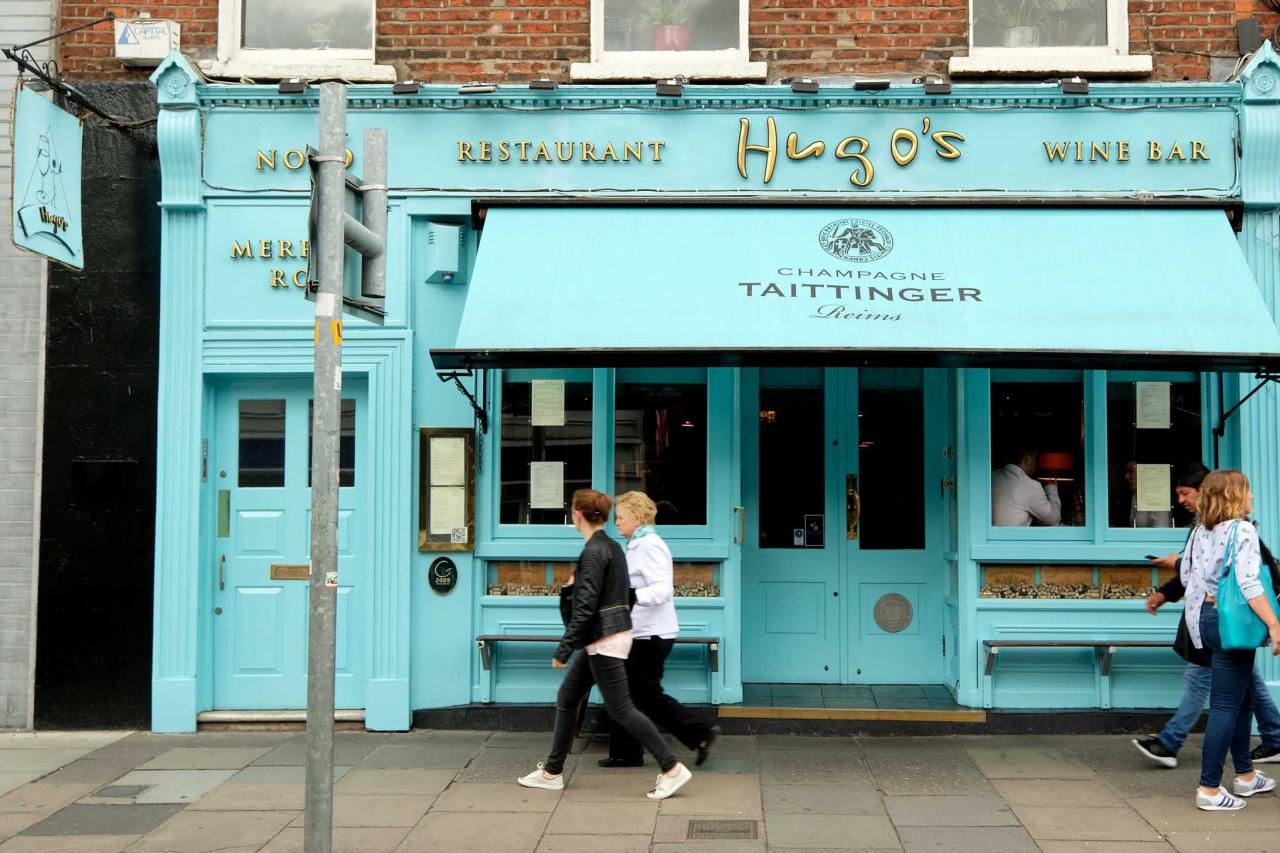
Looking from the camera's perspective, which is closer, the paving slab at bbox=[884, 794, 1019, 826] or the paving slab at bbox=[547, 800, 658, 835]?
the paving slab at bbox=[547, 800, 658, 835]

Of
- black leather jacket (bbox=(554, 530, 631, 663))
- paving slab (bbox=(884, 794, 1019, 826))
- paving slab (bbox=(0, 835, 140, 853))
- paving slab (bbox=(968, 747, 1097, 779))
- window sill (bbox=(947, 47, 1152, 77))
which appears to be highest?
window sill (bbox=(947, 47, 1152, 77))

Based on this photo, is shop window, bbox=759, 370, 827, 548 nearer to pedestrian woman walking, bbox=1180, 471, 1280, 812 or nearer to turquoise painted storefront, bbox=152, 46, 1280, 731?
turquoise painted storefront, bbox=152, 46, 1280, 731

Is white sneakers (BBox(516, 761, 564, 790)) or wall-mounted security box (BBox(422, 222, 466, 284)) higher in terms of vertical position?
wall-mounted security box (BBox(422, 222, 466, 284))

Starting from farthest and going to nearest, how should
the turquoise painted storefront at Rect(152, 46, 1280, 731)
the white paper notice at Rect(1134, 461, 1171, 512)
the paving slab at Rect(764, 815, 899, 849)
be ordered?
the white paper notice at Rect(1134, 461, 1171, 512) < the turquoise painted storefront at Rect(152, 46, 1280, 731) < the paving slab at Rect(764, 815, 899, 849)

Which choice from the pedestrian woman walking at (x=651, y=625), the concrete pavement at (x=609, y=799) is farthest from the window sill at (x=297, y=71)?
the concrete pavement at (x=609, y=799)

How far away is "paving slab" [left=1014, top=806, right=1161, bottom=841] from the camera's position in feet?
19.3

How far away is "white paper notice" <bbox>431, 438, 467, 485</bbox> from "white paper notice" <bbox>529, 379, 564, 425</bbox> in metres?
0.55

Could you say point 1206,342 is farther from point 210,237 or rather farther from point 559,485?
point 210,237

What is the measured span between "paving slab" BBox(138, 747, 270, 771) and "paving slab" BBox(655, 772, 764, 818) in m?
2.82

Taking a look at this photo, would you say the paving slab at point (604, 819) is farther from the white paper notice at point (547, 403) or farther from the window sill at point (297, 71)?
the window sill at point (297, 71)

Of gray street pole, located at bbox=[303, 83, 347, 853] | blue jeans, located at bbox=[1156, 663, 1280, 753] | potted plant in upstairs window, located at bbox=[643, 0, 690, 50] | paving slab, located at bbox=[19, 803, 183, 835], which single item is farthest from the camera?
potted plant in upstairs window, located at bbox=[643, 0, 690, 50]

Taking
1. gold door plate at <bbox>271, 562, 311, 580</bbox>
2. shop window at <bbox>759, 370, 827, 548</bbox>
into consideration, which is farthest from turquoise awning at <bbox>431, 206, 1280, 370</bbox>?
gold door plate at <bbox>271, 562, 311, 580</bbox>

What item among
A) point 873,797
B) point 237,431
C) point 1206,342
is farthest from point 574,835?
point 1206,342

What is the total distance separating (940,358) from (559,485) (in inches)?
109
